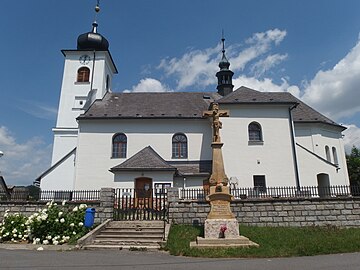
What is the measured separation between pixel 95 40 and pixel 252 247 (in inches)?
1095

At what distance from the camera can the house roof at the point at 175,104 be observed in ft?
76.4

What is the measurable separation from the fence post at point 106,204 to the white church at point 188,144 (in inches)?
266

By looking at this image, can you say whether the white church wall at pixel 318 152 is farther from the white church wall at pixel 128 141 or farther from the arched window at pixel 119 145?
the arched window at pixel 119 145

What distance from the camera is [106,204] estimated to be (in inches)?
503

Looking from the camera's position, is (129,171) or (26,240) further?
(129,171)

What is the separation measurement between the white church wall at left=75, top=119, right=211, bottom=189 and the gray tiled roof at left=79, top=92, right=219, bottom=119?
645 mm

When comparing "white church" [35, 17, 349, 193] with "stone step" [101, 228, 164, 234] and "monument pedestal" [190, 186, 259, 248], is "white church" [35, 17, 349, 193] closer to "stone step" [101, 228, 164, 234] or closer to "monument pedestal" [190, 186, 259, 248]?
"stone step" [101, 228, 164, 234]

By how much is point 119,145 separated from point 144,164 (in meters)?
4.31

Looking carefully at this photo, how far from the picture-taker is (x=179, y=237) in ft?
34.6

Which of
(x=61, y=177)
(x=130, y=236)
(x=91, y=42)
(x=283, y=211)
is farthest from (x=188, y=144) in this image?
(x=91, y=42)

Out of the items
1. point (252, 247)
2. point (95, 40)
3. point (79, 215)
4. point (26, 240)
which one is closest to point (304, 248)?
point (252, 247)

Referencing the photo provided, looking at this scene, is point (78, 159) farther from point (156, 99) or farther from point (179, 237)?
point (179, 237)

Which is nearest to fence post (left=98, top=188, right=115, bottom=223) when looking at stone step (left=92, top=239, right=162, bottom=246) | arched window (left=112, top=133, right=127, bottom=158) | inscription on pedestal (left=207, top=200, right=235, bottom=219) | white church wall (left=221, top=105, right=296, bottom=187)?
stone step (left=92, top=239, right=162, bottom=246)

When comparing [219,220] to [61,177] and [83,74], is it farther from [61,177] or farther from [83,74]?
[83,74]
